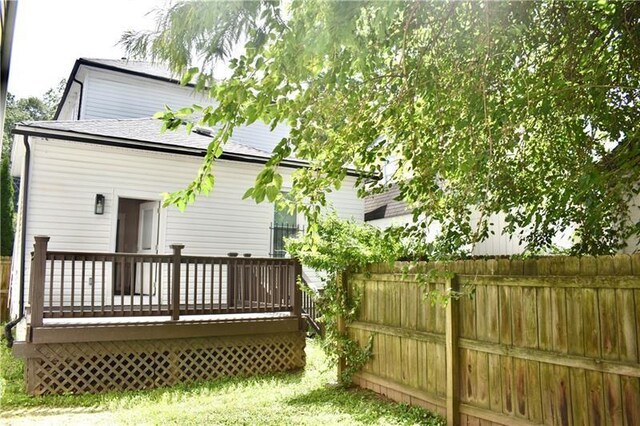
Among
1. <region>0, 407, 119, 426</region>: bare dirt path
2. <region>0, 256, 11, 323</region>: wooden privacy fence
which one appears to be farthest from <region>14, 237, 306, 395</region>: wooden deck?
<region>0, 256, 11, 323</region>: wooden privacy fence

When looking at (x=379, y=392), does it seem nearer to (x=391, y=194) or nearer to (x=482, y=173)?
(x=482, y=173)

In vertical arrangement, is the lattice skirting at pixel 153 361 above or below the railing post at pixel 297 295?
below

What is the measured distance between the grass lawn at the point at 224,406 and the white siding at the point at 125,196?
2725 millimetres

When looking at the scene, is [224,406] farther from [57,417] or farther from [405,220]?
[405,220]

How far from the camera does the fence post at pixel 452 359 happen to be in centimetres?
466

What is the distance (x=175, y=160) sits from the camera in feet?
31.8

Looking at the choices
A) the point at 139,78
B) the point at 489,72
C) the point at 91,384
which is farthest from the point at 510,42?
the point at 139,78

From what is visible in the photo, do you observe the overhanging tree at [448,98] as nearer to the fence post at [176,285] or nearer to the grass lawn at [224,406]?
the grass lawn at [224,406]

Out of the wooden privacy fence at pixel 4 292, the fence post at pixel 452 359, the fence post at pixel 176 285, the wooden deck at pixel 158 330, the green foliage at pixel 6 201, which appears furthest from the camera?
the green foliage at pixel 6 201

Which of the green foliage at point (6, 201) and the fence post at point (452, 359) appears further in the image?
the green foliage at point (6, 201)

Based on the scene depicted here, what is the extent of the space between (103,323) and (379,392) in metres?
3.64

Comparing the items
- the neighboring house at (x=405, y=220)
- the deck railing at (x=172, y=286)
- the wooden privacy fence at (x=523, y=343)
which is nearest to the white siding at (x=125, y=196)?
the deck railing at (x=172, y=286)

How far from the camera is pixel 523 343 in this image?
162 inches

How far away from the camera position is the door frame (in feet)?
29.4
